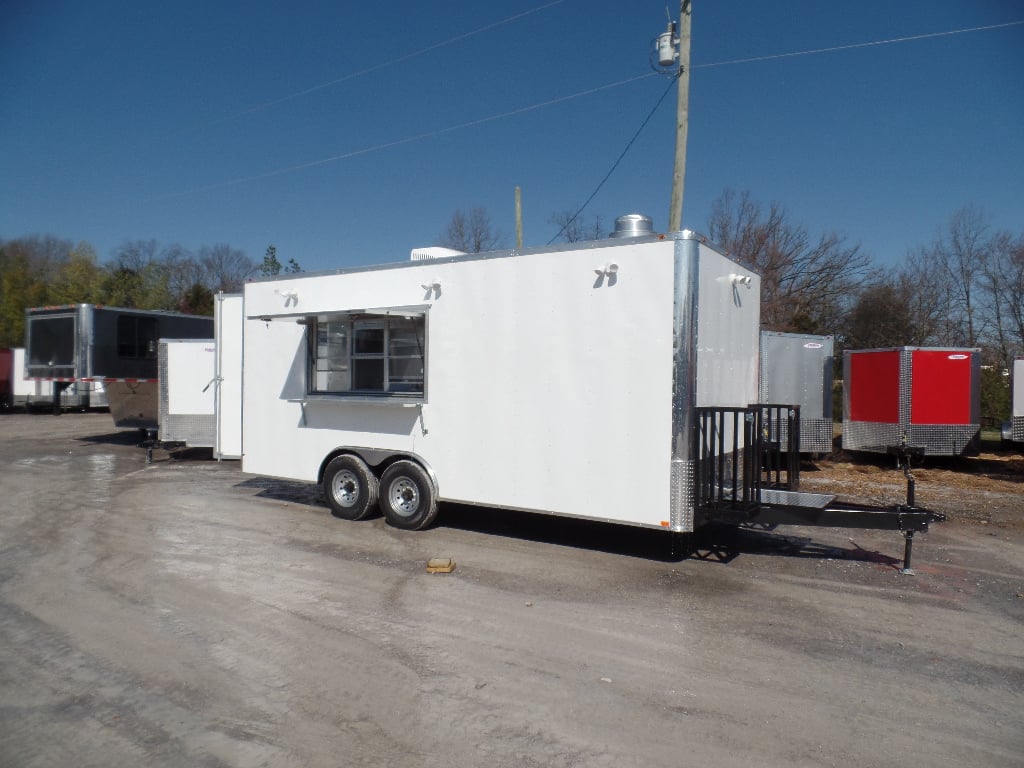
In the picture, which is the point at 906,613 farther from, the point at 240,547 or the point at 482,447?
the point at 240,547

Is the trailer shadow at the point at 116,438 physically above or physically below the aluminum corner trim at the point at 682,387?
below

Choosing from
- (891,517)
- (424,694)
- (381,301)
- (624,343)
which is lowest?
(424,694)

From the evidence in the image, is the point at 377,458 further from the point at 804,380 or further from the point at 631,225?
the point at 804,380

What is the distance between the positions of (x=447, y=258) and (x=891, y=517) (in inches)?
192

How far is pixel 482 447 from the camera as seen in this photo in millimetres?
7410

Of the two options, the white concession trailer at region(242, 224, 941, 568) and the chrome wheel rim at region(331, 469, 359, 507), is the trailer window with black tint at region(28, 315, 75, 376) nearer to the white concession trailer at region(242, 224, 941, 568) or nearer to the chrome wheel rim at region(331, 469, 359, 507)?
the white concession trailer at region(242, 224, 941, 568)

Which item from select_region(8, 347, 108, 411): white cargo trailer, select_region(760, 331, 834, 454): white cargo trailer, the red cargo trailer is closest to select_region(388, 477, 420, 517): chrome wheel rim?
select_region(760, 331, 834, 454): white cargo trailer

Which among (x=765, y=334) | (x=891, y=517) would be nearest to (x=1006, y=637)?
(x=891, y=517)

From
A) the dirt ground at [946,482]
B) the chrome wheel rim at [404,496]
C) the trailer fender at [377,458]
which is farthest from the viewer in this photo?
Answer: the dirt ground at [946,482]

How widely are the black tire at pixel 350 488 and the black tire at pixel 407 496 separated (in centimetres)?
17

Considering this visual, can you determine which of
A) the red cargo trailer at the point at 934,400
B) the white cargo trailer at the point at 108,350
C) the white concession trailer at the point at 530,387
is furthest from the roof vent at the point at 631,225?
the white cargo trailer at the point at 108,350

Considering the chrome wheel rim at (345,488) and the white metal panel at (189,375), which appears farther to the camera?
the white metal panel at (189,375)

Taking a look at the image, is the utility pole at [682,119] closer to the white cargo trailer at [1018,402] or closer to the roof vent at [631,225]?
the roof vent at [631,225]

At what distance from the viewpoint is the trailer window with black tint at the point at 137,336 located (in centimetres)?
1684
